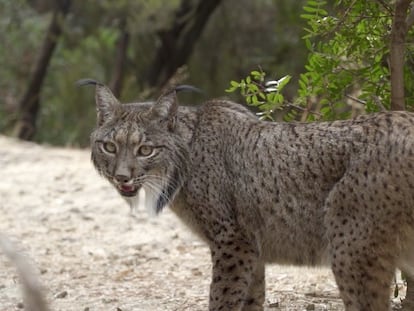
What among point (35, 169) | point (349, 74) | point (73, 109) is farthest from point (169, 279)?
point (73, 109)

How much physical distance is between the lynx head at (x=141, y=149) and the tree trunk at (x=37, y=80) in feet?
35.2

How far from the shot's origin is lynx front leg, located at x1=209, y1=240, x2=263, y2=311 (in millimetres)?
5398

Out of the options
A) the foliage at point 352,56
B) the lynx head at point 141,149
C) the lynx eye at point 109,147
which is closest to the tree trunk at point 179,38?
the foliage at point 352,56

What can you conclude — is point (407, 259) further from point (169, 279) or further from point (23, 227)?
point (23, 227)

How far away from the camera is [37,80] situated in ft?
54.5

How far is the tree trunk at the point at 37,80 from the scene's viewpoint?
16.3 m

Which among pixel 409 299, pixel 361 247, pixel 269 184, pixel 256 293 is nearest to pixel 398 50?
pixel 269 184

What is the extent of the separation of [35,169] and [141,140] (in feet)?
20.4

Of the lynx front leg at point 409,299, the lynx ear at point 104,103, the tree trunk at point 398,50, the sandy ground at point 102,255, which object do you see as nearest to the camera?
the tree trunk at point 398,50

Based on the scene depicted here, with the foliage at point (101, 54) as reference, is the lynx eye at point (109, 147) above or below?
below

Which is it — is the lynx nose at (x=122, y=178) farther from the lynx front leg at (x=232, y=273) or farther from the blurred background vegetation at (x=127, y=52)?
the blurred background vegetation at (x=127, y=52)

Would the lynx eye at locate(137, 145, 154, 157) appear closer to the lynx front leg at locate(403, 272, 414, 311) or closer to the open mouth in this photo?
the open mouth

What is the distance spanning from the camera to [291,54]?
57.8 feet

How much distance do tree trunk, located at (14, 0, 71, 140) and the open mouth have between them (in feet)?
36.1
